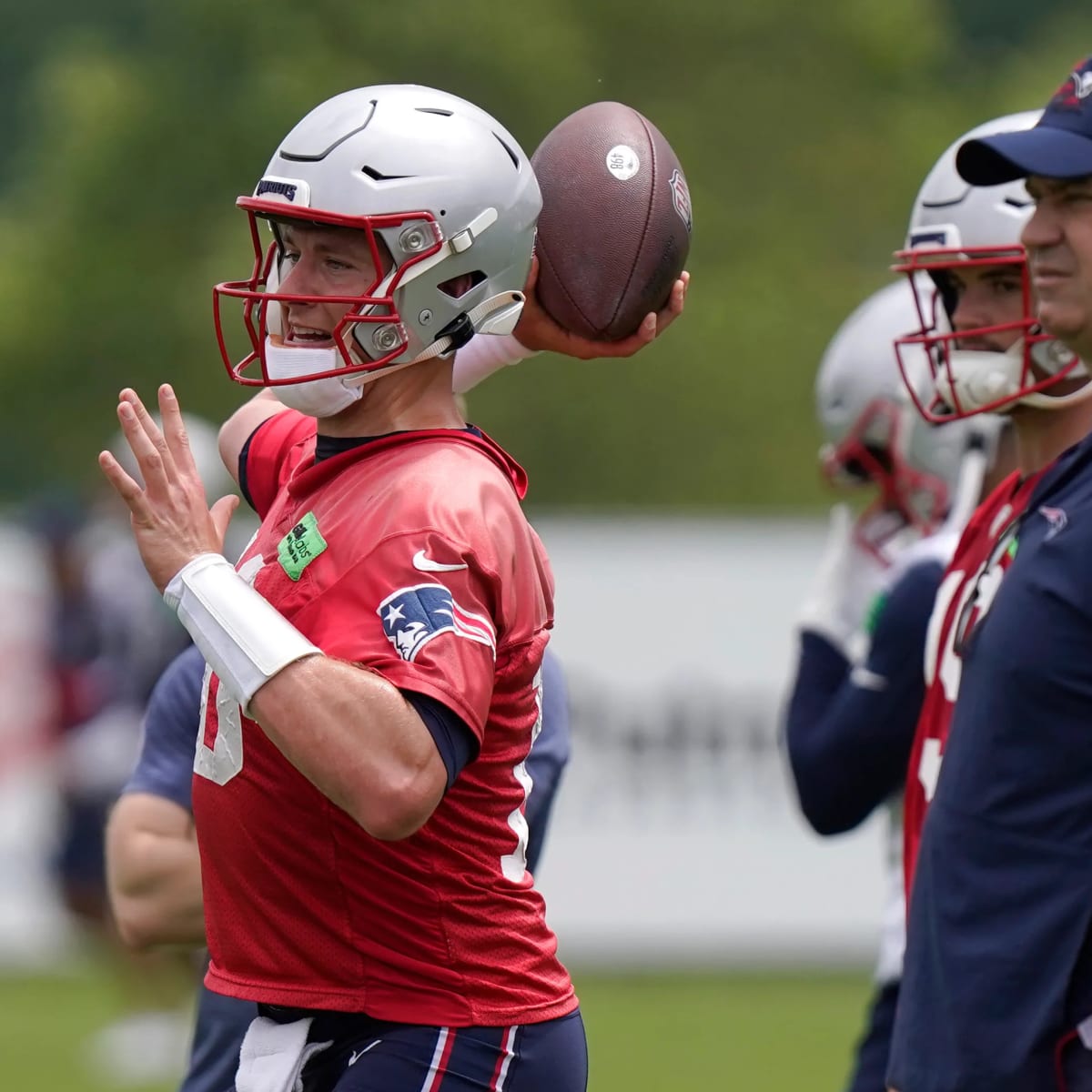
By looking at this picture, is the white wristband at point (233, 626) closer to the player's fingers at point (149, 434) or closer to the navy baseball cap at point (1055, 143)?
the player's fingers at point (149, 434)

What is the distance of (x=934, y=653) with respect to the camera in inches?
149

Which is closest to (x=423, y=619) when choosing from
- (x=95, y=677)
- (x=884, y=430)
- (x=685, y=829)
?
(x=884, y=430)

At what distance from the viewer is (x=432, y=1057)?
9.86 feet

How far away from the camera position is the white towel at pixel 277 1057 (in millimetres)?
3062

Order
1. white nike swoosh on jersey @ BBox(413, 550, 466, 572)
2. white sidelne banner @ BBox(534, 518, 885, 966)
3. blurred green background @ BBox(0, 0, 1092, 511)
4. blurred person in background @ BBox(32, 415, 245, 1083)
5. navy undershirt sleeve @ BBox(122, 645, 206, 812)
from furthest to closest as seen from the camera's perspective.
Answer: blurred green background @ BBox(0, 0, 1092, 511) < white sidelne banner @ BBox(534, 518, 885, 966) < blurred person in background @ BBox(32, 415, 245, 1083) < navy undershirt sleeve @ BBox(122, 645, 206, 812) < white nike swoosh on jersey @ BBox(413, 550, 466, 572)

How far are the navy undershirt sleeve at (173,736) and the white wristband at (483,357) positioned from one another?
0.65m

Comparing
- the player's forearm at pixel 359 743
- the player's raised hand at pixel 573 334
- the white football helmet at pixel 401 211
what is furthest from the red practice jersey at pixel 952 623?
the player's forearm at pixel 359 743

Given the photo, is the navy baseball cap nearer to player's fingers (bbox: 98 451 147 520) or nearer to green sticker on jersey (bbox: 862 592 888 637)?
green sticker on jersey (bbox: 862 592 888 637)

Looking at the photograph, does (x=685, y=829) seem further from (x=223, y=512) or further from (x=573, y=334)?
(x=223, y=512)

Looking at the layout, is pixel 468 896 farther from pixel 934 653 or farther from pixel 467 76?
pixel 467 76

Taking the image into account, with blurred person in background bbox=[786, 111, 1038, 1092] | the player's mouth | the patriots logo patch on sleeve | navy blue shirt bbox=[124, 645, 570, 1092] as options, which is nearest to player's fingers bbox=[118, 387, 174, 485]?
the player's mouth

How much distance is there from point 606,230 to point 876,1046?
6.32 ft

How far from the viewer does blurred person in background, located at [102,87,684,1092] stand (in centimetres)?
284

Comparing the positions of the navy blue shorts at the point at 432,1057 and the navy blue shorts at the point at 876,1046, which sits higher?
the navy blue shorts at the point at 432,1057
